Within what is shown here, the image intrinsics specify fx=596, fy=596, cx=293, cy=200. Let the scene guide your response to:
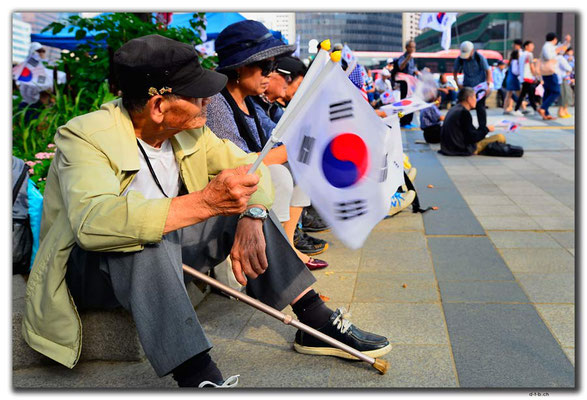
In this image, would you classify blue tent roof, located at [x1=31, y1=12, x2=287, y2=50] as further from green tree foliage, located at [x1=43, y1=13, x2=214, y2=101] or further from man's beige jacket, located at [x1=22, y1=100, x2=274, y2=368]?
man's beige jacket, located at [x1=22, y1=100, x2=274, y2=368]

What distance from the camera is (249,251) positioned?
232 cm

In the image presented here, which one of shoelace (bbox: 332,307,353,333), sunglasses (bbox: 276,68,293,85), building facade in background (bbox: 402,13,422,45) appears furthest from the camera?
building facade in background (bbox: 402,13,422,45)

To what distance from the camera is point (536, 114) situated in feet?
51.2

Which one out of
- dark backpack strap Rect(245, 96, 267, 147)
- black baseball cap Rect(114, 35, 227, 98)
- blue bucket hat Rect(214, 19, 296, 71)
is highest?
blue bucket hat Rect(214, 19, 296, 71)

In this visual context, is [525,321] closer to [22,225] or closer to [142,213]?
[142,213]

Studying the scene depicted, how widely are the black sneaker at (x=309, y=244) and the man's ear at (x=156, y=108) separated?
82.8 inches

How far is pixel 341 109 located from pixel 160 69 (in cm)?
72

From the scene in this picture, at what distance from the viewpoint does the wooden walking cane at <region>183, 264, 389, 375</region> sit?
7.82ft

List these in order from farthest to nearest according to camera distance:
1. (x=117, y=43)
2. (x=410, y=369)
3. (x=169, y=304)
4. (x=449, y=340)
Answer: (x=117, y=43) < (x=449, y=340) < (x=410, y=369) < (x=169, y=304)

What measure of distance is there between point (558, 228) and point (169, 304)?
368cm

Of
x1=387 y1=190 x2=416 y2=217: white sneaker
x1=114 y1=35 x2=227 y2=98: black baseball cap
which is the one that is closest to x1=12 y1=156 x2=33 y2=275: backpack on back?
x1=114 y1=35 x2=227 y2=98: black baseball cap

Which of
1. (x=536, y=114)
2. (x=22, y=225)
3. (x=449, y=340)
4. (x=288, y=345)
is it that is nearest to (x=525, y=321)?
(x=449, y=340)

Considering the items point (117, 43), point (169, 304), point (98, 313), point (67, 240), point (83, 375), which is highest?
point (117, 43)

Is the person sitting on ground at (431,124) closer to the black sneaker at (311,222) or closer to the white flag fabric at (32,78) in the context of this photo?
the white flag fabric at (32,78)
